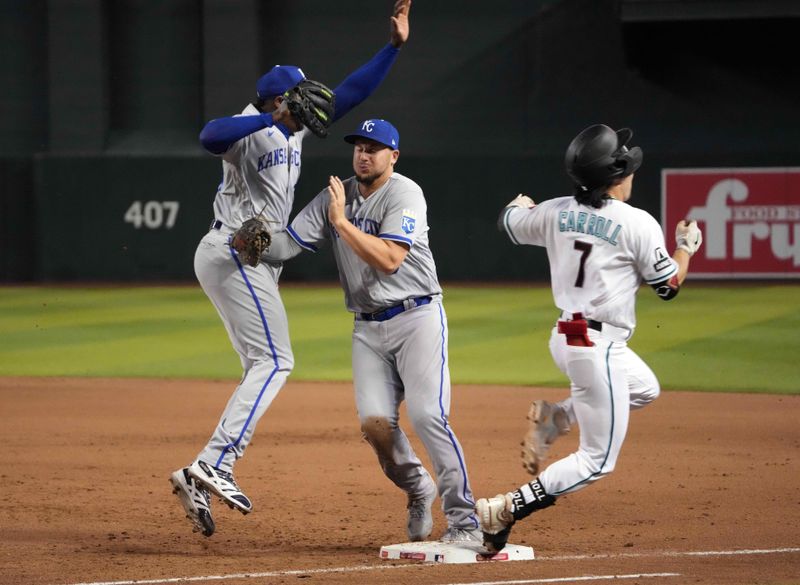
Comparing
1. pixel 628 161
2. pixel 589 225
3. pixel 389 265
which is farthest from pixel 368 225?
pixel 628 161

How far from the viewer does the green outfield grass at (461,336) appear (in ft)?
41.7

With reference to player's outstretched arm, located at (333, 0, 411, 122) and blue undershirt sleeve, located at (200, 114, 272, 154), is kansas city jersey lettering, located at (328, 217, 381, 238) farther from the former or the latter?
player's outstretched arm, located at (333, 0, 411, 122)

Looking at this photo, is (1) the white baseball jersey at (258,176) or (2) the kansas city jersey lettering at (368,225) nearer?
(2) the kansas city jersey lettering at (368,225)

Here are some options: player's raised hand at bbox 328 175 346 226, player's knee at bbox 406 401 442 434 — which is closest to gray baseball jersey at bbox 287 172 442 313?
player's raised hand at bbox 328 175 346 226

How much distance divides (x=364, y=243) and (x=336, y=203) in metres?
0.22

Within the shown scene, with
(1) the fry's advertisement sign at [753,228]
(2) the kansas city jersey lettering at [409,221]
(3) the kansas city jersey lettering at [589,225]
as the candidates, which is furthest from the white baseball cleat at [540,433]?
(1) the fry's advertisement sign at [753,228]

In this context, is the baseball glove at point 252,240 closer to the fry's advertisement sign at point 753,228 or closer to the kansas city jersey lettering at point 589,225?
the kansas city jersey lettering at point 589,225

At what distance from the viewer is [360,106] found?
23141 millimetres

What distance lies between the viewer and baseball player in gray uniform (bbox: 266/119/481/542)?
18.6 ft

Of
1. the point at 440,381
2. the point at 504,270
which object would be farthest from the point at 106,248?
the point at 440,381

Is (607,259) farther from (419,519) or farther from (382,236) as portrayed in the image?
(419,519)

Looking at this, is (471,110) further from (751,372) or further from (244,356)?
(244,356)

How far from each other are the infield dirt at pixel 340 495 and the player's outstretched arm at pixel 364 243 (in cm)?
128

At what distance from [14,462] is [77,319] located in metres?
9.09
